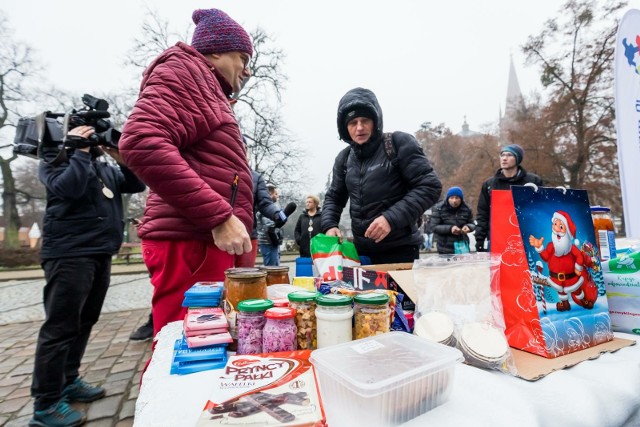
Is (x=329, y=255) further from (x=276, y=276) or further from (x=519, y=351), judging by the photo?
(x=519, y=351)

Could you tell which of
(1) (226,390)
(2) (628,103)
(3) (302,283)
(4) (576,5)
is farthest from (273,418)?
(4) (576,5)

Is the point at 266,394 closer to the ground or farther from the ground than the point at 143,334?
farther from the ground

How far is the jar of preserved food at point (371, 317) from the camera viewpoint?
2.95ft

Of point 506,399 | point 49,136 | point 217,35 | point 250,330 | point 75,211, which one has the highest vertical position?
point 217,35

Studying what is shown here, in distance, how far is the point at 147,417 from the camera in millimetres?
644

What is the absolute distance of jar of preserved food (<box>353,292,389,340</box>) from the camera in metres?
0.90

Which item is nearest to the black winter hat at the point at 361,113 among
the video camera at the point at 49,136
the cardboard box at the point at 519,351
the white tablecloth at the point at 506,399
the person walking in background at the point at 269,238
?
the cardboard box at the point at 519,351

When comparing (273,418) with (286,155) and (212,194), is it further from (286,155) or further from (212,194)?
(286,155)

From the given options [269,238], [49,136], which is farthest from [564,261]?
[269,238]

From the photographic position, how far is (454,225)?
5.57m

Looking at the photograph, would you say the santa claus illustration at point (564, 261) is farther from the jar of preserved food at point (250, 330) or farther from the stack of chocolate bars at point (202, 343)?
the stack of chocolate bars at point (202, 343)

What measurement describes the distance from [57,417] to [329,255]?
1877mm

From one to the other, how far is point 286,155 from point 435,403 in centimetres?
1487

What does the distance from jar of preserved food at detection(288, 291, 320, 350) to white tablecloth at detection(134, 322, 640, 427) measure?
0.25 meters
